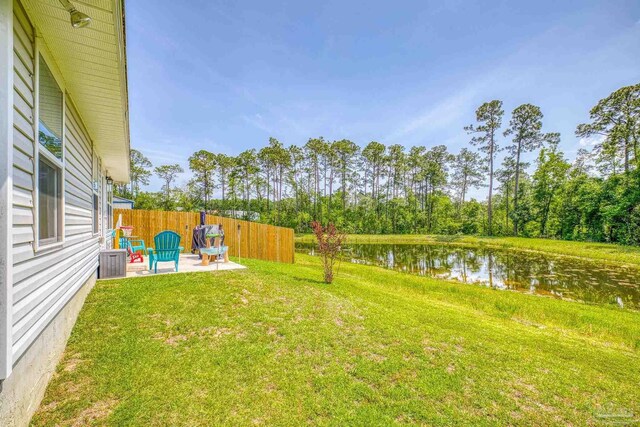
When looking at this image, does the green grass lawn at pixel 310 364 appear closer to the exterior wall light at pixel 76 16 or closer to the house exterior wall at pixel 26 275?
the house exterior wall at pixel 26 275

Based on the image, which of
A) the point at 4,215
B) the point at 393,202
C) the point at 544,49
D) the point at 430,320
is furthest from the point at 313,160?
the point at 4,215

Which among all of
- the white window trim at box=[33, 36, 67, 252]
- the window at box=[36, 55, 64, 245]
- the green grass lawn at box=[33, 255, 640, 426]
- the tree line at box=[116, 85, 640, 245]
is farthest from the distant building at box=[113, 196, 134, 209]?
the tree line at box=[116, 85, 640, 245]

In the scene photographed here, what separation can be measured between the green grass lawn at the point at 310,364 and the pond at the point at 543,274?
158 inches

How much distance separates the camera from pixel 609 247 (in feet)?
55.5

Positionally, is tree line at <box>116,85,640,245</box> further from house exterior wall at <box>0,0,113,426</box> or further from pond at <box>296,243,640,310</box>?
house exterior wall at <box>0,0,113,426</box>

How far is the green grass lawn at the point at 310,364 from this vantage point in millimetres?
2336

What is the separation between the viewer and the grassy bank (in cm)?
1501

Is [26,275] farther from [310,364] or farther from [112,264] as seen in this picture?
[112,264]

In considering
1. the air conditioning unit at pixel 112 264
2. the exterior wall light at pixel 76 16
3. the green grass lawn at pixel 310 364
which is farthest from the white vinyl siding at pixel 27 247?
the air conditioning unit at pixel 112 264

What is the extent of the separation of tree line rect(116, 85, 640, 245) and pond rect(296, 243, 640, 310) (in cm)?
1084

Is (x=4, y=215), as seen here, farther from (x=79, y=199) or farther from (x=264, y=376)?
(x=79, y=199)

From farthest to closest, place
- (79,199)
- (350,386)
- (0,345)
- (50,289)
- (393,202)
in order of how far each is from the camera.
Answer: (393,202) < (79,199) < (350,386) < (50,289) < (0,345)

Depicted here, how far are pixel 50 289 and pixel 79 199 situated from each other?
84.4 inches

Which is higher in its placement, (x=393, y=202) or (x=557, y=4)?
(x=557, y=4)
